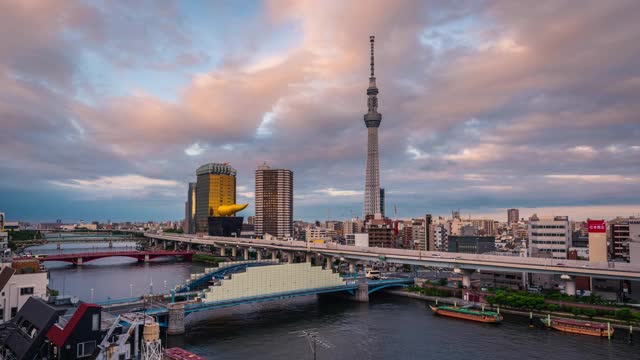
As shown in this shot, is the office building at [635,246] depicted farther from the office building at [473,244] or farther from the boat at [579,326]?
the office building at [473,244]

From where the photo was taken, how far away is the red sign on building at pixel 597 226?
267 ft

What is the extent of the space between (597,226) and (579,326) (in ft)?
125

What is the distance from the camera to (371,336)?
50688 mm

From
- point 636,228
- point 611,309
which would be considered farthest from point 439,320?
point 636,228

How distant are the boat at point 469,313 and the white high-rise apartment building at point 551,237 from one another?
137ft

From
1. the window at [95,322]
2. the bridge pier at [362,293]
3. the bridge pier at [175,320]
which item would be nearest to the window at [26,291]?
the bridge pier at [175,320]

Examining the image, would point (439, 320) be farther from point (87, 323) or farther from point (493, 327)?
point (87, 323)

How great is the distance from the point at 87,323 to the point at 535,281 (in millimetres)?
70761

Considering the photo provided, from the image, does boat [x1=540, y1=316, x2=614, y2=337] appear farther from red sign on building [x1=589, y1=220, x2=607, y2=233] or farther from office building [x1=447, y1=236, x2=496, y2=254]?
office building [x1=447, y1=236, x2=496, y2=254]

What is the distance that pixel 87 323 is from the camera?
30.8 m

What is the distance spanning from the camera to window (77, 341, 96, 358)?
30359 mm

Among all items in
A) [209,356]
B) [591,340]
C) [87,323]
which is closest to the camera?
[87,323]

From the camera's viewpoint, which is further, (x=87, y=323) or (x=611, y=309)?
(x=611, y=309)

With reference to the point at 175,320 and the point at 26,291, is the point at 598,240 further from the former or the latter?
the point at 26,291
